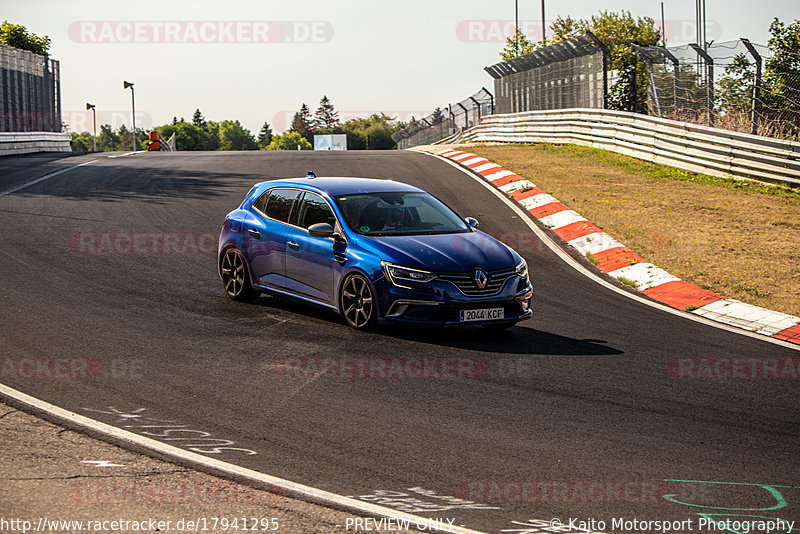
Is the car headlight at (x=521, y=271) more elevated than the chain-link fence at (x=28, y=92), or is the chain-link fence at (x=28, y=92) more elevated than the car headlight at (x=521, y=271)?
the chain-link fence at (x=28, y=92)

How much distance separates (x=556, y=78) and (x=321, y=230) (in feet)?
73.8

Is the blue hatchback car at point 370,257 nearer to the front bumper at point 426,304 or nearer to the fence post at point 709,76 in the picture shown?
the front bumper at point 426,304

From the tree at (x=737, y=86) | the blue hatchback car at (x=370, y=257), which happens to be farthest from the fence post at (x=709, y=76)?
the blue hatchback car at (x=370, y=257)

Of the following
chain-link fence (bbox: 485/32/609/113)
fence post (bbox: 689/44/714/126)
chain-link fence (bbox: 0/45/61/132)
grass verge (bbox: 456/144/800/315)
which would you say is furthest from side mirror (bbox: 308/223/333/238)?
chain-link fence (bbox: 0/45/61/132)

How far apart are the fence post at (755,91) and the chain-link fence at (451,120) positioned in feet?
61.4

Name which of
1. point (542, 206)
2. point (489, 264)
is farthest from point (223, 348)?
point (542, 206)

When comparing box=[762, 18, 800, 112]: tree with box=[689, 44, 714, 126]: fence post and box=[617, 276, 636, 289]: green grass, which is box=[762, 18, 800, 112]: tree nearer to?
box=[689, 44, 714, 126]: fence post

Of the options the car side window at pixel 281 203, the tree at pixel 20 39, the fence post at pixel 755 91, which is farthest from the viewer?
the tree at pixel 20 39

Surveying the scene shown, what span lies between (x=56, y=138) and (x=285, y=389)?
33.1 m

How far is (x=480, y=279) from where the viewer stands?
8758 millimetres

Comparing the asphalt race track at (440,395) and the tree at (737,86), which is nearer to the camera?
the asphalt race track at (440,395)

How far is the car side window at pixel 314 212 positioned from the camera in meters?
9.81

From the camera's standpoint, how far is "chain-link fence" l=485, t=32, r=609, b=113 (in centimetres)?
2675

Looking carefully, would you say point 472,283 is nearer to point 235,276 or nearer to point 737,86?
point 235,276
